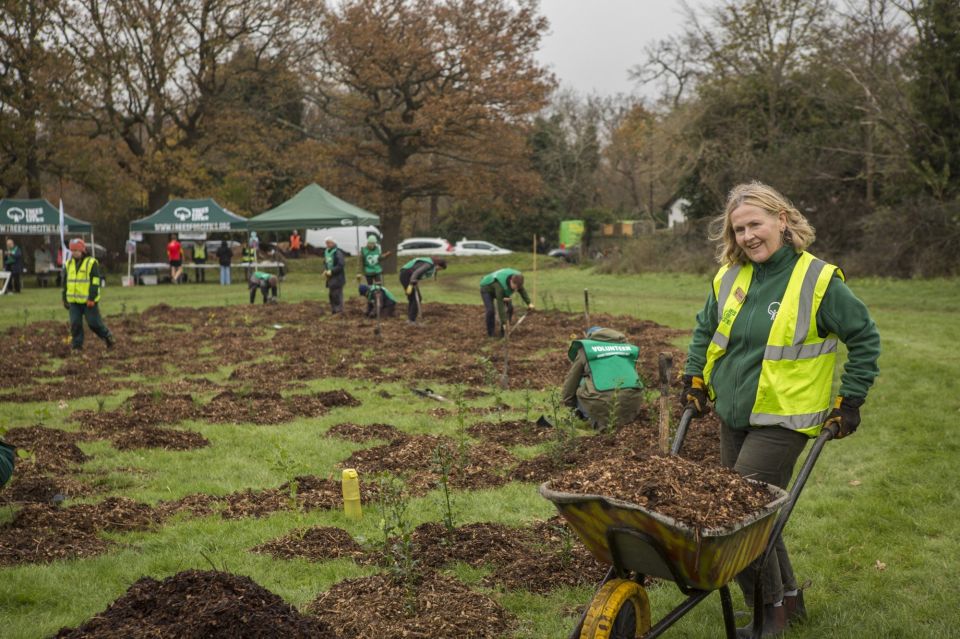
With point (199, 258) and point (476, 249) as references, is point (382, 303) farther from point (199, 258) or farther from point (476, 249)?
point (476, 249)

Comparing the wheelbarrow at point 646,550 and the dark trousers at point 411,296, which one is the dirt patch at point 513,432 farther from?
the dark trousers at point 411,296

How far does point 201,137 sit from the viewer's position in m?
43.1

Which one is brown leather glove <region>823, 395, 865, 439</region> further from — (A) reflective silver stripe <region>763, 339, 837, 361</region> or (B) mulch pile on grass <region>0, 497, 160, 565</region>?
(B) mulch pile on grass <region>0, 497, 160, 565</region>

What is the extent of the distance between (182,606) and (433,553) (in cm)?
192

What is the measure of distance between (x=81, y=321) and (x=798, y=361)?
14057mm

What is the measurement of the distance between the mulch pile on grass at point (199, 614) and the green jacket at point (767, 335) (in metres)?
2.16

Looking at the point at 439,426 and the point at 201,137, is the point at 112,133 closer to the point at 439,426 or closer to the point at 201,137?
the point at 201,137

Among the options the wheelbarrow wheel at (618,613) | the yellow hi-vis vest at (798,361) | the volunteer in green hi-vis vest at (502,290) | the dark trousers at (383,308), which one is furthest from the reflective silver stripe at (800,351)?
the dark trousers at (383,308)

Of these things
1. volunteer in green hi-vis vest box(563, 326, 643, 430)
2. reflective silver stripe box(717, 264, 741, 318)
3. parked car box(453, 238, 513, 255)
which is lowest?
volunteer in green hi-vis vest box(563, 326, 643, 430)

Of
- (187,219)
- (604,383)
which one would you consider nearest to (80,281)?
(604,383)

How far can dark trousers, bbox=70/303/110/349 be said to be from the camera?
15220 millimetres

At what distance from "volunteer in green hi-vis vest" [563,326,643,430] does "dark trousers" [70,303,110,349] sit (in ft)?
30.0

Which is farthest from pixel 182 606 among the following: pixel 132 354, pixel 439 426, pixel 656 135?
pixel 656 135

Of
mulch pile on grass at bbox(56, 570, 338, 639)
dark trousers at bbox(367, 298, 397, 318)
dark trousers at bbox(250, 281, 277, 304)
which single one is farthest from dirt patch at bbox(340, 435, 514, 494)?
dark trousers at bbox(250, 281, 277, 304)
